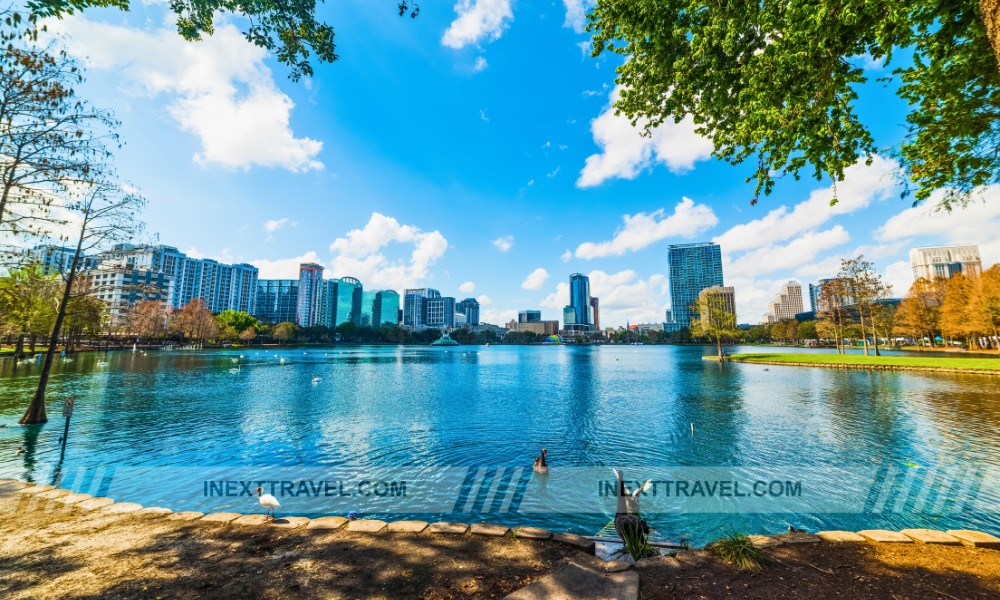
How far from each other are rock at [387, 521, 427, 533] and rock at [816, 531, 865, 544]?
7.87 metres

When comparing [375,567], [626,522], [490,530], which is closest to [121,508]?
[375,567]

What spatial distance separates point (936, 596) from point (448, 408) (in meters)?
24.9

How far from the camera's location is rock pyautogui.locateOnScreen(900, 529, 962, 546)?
6.73 m

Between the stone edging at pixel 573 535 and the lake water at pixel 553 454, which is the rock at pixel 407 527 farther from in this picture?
the lake water at pixel 553 454

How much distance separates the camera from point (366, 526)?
7.30 m

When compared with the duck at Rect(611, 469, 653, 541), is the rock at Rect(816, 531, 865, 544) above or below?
below

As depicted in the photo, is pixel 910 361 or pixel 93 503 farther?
pixel 910 361

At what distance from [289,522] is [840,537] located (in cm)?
1114

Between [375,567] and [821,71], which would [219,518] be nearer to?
[375,567]

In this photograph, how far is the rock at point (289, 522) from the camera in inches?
293

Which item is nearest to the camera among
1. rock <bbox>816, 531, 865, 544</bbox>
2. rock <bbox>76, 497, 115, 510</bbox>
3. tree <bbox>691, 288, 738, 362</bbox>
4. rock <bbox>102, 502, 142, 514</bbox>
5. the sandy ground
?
the sandy ground

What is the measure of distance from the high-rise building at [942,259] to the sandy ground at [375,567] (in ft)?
706

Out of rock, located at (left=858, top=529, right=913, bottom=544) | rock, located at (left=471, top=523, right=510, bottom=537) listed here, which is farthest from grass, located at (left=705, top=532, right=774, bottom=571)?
rock, located at (left=471, top=523, right=510, bottom=537)

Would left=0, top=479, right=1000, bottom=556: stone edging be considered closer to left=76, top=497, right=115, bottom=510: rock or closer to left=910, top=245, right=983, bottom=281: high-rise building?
left=76, top=497, right=115, bottom=510: rock
